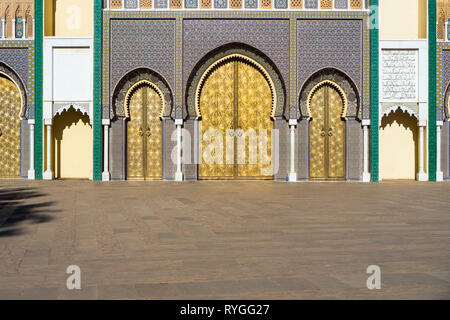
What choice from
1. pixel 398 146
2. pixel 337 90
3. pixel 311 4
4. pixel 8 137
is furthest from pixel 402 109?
pixel 8 137

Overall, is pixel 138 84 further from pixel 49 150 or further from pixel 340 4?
pixel 340 4

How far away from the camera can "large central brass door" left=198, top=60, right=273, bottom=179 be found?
12602mm

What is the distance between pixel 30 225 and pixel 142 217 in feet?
4.07

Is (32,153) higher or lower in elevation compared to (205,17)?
lower

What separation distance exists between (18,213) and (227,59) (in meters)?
8.32

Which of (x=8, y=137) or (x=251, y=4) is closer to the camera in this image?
(x=251, y=4)

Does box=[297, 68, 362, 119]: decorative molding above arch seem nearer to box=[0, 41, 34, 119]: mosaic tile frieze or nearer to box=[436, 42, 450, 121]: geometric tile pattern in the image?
box=[436, 42, 450, 121]: geometric tile pattern

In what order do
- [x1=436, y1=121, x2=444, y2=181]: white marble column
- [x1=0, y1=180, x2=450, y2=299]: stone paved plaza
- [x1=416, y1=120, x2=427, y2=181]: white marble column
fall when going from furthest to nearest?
[x1=416, y1=120, x2=427, y2=181]: white marble column → [x1=436, y1=121, x2=444, y2=181]: white marble column → [x1=0, y1=180, x2=450, y2=299]: stone paved plaza

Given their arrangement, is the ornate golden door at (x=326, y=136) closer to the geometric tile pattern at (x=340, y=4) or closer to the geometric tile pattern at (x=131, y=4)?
the geometric tile pattern at (x=340, y=4)

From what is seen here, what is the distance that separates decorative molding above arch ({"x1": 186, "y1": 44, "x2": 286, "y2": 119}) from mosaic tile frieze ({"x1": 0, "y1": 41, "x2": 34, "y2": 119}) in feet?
14.6

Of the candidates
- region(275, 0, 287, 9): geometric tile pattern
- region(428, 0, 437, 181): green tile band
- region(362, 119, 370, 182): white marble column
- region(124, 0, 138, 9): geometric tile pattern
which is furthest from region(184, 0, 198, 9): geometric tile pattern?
region(428, 0, 437, 181): green tile band

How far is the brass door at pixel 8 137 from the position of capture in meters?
12.8

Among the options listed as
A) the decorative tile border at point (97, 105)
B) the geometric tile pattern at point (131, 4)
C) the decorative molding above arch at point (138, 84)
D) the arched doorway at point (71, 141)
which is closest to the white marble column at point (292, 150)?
the decorative molding above arch at point (138, 84)

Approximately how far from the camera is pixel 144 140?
12.6 m
